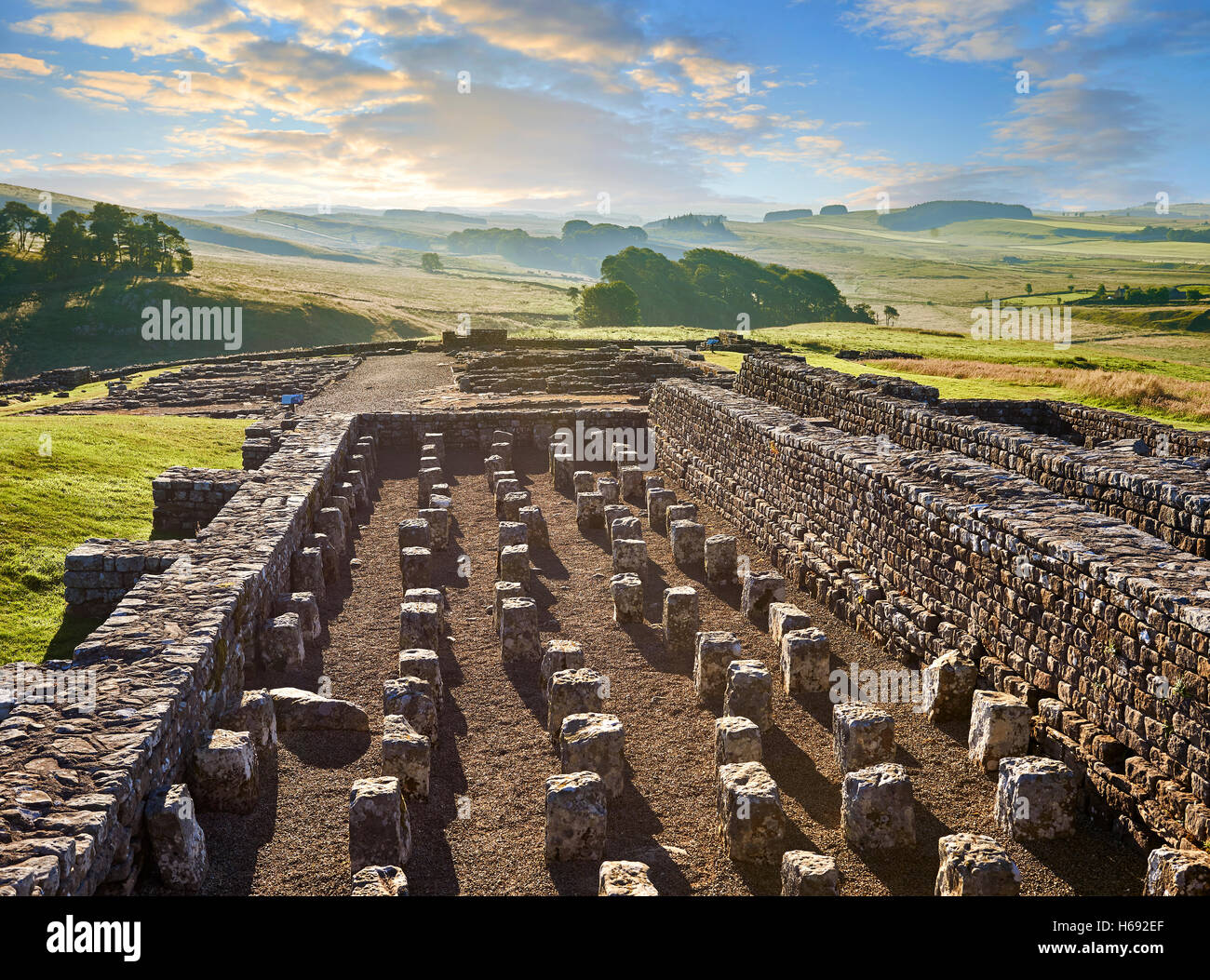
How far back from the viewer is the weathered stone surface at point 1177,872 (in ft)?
17.5

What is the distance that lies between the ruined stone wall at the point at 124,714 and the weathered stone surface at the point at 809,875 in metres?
4.27

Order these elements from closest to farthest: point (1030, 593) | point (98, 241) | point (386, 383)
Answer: point (1030, 593)
point (386, 383)
point (98, 241)

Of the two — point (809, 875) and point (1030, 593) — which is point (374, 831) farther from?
point (1030, 593)

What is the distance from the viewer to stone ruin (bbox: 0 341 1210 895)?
5.84 m

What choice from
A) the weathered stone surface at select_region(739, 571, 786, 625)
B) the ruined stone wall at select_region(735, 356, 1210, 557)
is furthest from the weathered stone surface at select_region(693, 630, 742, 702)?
the ruined stone wall at select_region(735, 356, 1210, 557)

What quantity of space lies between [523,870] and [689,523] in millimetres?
7759

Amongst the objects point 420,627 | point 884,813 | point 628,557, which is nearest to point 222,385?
point 628,557

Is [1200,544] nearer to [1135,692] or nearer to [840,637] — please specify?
[1135,692]

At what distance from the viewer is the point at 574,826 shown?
6305 millimetres

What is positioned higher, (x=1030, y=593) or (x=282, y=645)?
(x=1030, y=593)

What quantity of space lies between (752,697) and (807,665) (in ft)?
3.53

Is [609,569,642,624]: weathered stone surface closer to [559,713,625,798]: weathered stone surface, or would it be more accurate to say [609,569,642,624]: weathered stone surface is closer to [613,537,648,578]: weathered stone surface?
[613,537,648,578]: weathered stone surface

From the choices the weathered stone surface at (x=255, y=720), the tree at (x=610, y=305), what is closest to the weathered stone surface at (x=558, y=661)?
the weathered stone surface at (x=255, y=720)
